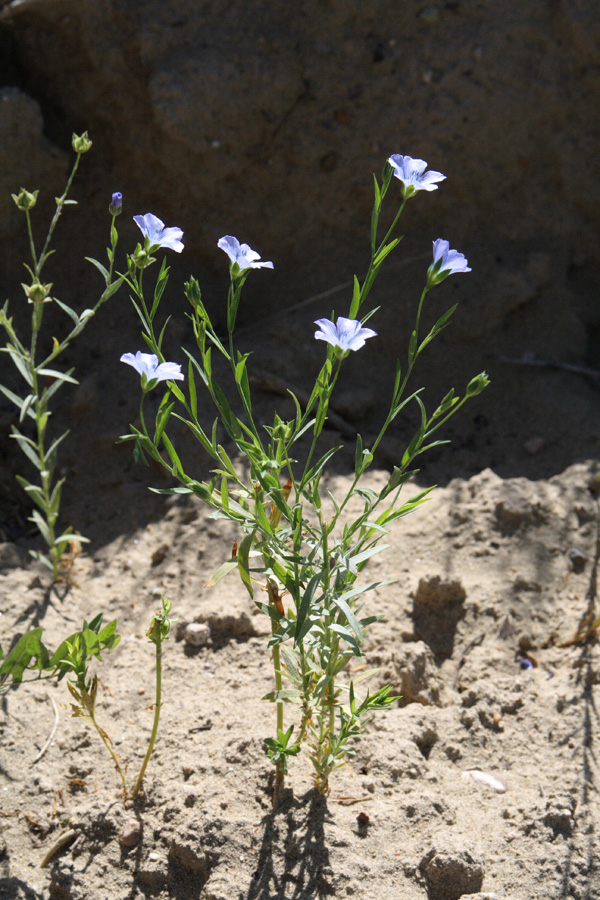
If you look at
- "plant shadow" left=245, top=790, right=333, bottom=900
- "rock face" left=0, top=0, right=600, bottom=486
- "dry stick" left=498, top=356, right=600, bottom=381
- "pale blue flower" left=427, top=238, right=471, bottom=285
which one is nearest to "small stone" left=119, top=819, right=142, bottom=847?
"plant shadow" left=245, top=790, right=333, bottom=900

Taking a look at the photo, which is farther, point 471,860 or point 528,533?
point 528,533

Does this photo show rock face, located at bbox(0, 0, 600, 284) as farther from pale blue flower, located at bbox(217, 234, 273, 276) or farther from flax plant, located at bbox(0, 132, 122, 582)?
pale blue flower, located at bbox(217, 234, 273, 276)

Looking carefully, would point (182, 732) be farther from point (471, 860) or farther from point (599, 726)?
point (599, 726)

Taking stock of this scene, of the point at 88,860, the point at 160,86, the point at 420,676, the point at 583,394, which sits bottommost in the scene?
the point at 88,860

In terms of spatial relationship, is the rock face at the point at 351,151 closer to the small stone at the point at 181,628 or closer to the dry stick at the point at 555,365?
the dry stick at the point at 555,365

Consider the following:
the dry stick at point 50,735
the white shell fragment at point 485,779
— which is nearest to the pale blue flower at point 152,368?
the dry stick at point 50,735

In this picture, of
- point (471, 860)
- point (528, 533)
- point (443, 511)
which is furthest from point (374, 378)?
point (471, 860)
